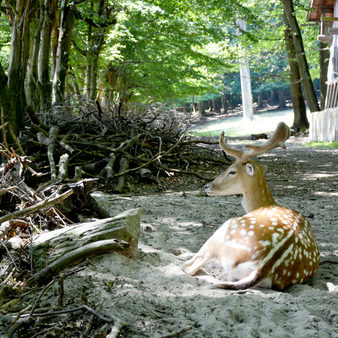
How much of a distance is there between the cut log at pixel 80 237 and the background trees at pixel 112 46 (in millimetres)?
3610

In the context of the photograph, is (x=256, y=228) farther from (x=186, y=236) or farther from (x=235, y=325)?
(x=186, y=236)

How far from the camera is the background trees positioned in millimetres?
6895

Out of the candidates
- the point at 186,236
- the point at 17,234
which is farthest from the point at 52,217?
the point at 186,236

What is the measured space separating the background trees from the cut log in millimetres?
3610

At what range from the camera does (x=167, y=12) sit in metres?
14.1

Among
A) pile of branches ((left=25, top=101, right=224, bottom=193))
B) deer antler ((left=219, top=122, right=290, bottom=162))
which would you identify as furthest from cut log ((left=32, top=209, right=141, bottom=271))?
pile of branches ((left=25, top=101, right=224, bottom=193))

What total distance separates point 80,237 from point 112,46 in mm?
12525

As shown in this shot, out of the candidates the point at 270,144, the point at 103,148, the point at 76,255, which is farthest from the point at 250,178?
the point at 103,148

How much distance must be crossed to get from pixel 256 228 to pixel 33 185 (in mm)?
3805

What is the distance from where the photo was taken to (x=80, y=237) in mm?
3268

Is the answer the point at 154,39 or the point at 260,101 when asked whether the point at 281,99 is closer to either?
the point at 260,101

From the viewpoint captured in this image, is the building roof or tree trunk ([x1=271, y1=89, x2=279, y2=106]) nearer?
the building roof

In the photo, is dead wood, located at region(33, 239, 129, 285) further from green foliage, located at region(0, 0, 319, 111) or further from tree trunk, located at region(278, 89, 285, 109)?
tree trunk, located at region(278, 89, 285, 109)

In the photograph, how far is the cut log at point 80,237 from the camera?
3105mm
